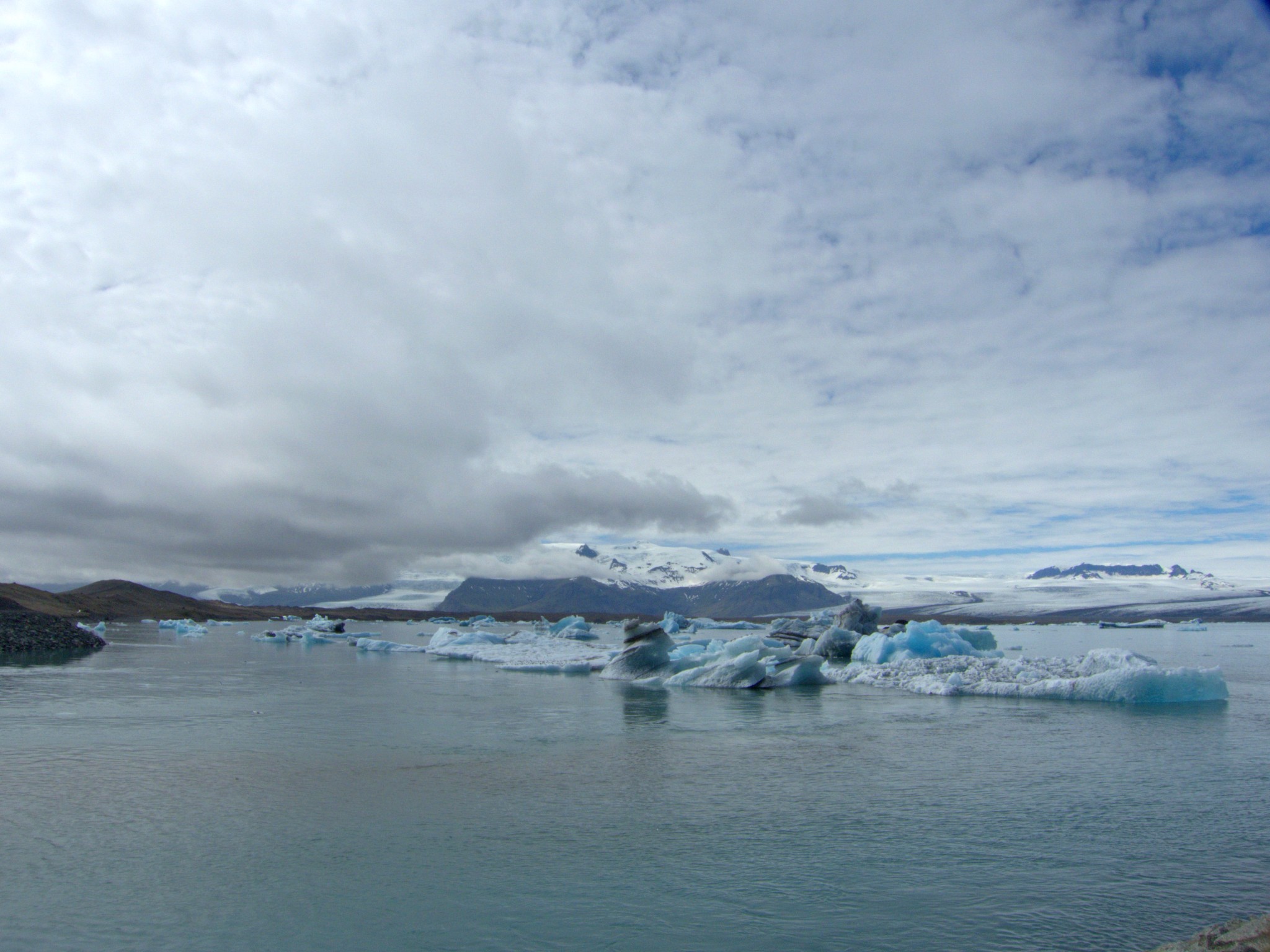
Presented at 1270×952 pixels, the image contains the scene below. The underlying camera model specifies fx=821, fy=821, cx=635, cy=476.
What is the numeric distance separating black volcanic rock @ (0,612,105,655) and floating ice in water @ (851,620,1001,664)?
91.7 ft

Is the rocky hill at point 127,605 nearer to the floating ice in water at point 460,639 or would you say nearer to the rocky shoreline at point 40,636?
the rocky shoreline at point 40,636

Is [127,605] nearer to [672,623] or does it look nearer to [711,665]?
[672,623]

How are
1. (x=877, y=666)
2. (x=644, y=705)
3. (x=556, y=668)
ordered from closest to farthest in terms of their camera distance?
1. (x=644, y=705)
2. (x=877, y=666)
3. (x=556, y=668)

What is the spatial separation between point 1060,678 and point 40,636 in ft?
111

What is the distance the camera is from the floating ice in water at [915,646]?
22.9 metres

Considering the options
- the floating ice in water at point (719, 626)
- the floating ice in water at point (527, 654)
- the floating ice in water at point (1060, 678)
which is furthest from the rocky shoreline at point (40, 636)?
the floating ice in water at point (719, 626)

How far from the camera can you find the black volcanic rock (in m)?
28.5

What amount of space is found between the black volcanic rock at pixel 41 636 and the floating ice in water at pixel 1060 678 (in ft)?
89.9

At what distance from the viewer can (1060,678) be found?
664 inches

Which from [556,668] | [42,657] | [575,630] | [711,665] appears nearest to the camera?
[711,665]

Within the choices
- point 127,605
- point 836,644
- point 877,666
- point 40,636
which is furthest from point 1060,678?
point 127,605

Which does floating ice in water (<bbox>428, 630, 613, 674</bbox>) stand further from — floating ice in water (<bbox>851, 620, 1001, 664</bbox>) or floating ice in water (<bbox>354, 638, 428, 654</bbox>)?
floating ice in water (<bbox>851, 620, 1001, 664</bbox>)

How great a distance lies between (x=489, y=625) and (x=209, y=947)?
90.2 metres

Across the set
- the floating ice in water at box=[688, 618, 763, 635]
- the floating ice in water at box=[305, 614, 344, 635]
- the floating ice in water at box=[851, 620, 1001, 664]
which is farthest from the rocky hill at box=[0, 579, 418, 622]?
the floating ice in water at box=[851, 620, 1001, 664]
